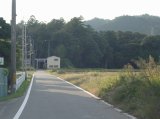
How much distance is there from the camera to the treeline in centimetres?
14212

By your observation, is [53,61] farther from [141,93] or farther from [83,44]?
[141,93]

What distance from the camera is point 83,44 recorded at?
160 m

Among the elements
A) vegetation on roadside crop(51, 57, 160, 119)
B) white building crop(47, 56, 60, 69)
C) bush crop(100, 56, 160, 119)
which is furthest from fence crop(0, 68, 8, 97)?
white building crop(47, 56, 60, 69)

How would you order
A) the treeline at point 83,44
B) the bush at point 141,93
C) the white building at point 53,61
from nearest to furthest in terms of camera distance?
the bush at point 141,93
the treeline at point 83,44
the white building at point 53,61

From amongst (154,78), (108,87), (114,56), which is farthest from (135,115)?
(114,56)

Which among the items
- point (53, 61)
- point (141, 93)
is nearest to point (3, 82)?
point (141, 93)

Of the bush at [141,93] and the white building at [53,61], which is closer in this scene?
the bush at [141,93]

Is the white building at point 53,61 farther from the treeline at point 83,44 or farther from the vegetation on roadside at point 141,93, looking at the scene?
the vegetation on roadside at point 141,93

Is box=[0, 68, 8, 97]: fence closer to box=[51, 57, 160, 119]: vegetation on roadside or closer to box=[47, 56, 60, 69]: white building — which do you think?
box=[51, 57, 160, 119]: vegetation on roadside

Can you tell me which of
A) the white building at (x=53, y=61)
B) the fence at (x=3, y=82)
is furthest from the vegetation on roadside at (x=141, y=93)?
the white building at (x=53, y=61)

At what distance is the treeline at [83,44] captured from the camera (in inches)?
5595

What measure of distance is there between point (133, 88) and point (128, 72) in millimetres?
3184

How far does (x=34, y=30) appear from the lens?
17938 cm

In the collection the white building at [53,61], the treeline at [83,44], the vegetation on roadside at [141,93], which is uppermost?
the treeline at [83,44]
